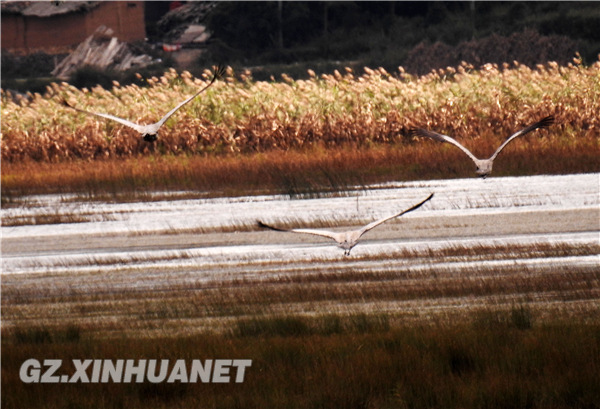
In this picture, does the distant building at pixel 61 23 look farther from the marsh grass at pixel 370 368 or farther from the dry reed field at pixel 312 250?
the marsh grass at pixel 370 368

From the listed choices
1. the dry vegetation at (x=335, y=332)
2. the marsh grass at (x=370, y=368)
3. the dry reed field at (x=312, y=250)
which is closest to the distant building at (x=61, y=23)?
the dry reed field at (x=312, y=250)

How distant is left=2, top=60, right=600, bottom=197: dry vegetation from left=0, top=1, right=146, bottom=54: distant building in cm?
2228

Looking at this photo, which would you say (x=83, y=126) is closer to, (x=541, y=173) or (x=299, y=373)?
(x=541, y=173)

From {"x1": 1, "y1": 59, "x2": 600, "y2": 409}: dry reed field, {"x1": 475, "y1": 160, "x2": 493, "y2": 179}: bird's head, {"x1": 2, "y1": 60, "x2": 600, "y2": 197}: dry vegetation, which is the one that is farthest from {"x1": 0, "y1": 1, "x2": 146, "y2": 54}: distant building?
{"x1": 475, "y1": 160, "x2": 493, "y2": 179}: bird's head

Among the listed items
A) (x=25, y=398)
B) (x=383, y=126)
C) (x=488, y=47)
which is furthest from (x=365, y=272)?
(x=488, y=47)

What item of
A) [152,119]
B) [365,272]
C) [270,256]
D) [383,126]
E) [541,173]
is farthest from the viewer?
[152,119]

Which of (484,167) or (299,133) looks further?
(299,133)

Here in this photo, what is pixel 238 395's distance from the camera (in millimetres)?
5988

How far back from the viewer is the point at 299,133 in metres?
20.0

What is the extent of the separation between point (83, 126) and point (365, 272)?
12.1 meters

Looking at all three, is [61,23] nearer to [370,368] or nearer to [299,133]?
[299,133]

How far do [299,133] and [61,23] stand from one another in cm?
2758

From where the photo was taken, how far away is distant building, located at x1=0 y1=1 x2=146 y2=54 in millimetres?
43750

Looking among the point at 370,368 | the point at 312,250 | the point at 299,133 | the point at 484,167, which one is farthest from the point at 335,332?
the point at 299,133
